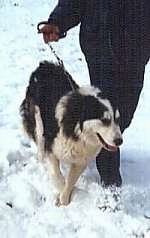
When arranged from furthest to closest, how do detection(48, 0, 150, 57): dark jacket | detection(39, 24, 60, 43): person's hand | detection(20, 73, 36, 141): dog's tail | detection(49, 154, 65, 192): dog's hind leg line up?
detection(20, 73, 36, 141): dog's tail, detection(49, 154, 65, 192): dog's hind leg, detection(39, 24, 60, 43): person's hand, detection(48, 0, 150, 57): dark jacket

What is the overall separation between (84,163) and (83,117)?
504 mm

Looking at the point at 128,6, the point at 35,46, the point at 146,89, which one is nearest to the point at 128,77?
the point at 128,6

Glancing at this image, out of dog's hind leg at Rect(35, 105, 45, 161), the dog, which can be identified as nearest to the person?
the dog

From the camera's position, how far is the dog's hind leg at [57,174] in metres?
4.46

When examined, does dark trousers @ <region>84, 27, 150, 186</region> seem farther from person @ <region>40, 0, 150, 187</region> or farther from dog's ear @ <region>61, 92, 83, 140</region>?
dog's ear @ <region>61, 92, 83, 140</region>

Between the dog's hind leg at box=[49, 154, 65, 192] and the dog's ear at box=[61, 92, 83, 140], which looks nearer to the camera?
the dog's ear at box=[61, 92, 83, 140]

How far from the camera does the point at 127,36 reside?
418cm

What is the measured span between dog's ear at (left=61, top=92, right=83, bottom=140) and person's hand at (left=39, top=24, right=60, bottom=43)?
17.8 inches

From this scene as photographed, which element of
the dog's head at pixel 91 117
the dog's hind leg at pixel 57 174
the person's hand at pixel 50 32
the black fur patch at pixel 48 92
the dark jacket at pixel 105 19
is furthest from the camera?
the dog's hind leg at pixel 57 174

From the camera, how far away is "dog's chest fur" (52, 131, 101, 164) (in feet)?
13.6

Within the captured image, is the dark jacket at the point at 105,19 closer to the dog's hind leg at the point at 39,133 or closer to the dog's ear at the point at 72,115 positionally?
the dog's ear at the point at 72,115

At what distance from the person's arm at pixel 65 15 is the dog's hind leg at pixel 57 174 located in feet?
3.08

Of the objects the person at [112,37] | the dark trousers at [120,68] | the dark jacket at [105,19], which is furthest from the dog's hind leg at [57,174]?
the dark jacket at [105,19]

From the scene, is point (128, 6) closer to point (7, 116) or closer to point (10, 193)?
point (10, 193)
